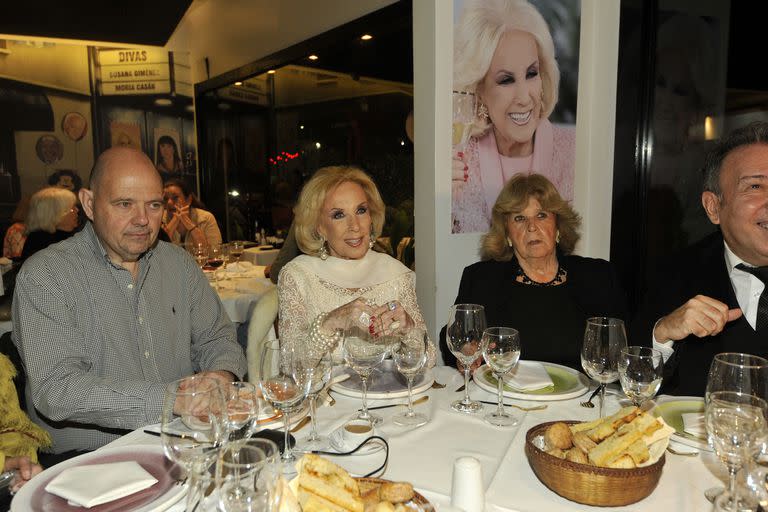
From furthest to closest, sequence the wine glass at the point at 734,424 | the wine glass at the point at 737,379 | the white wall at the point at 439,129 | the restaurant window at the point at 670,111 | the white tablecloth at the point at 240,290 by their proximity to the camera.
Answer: the white tablecloth at the point at 240,290 < the restaurant window at the point at 670,111 < the white wall at the point at 439,129 < the wine glass at the point at 737,379 < the wine glass at the point at 734,424

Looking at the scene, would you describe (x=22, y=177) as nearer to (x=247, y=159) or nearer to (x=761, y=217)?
(x=247, y=159)

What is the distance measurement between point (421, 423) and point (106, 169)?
1.48 m

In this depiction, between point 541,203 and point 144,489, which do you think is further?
point 541,203

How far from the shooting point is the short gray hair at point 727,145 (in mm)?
2014

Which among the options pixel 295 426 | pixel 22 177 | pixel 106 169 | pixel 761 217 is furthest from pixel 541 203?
pixel 22 177

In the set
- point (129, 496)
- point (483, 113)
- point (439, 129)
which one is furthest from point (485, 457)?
point (483, 113)

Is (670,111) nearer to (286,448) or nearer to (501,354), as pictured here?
(501,354)

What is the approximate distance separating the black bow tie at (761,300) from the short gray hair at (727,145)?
0.96ft

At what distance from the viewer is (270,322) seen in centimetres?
258

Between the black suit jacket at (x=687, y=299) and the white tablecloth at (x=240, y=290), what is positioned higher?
the black suit jacket at (x=687, y=299)

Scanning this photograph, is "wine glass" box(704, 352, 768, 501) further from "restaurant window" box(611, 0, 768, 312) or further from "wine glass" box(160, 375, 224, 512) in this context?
"restaurant window" box(611, 0, 768, 312)

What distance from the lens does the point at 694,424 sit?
139 cm

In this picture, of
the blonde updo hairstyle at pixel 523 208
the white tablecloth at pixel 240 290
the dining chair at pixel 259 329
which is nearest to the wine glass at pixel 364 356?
the dining chair at pixel 259 329

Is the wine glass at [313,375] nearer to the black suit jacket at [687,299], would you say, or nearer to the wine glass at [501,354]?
the wine glass at [501,354]
